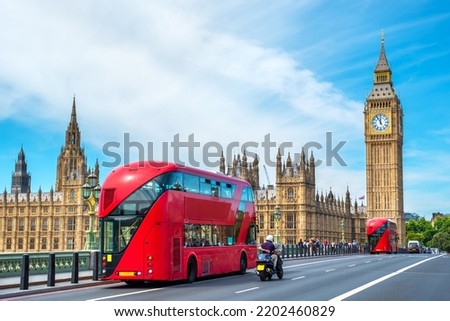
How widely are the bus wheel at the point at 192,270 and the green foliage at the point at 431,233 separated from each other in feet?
421

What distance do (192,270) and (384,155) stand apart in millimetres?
118804

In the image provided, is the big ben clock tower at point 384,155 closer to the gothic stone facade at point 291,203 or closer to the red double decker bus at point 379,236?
the gothic stone facade at point 291,203

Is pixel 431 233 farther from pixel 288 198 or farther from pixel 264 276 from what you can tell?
pixel 264 276

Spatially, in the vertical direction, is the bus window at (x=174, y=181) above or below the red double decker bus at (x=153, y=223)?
above

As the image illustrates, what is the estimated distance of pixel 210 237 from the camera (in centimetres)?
2352

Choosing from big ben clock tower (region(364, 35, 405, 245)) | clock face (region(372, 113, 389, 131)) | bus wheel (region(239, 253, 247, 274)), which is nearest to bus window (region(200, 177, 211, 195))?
bus wheel (region(239, 253, 247, 274))

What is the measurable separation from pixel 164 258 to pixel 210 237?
3.74 metres

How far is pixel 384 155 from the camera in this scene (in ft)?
446

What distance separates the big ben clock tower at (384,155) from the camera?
442 ft

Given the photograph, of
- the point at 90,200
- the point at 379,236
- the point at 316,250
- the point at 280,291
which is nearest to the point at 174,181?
the point at 280,291

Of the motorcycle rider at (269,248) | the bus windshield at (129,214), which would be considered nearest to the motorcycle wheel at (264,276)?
the motorcycle rider at (269,248)
